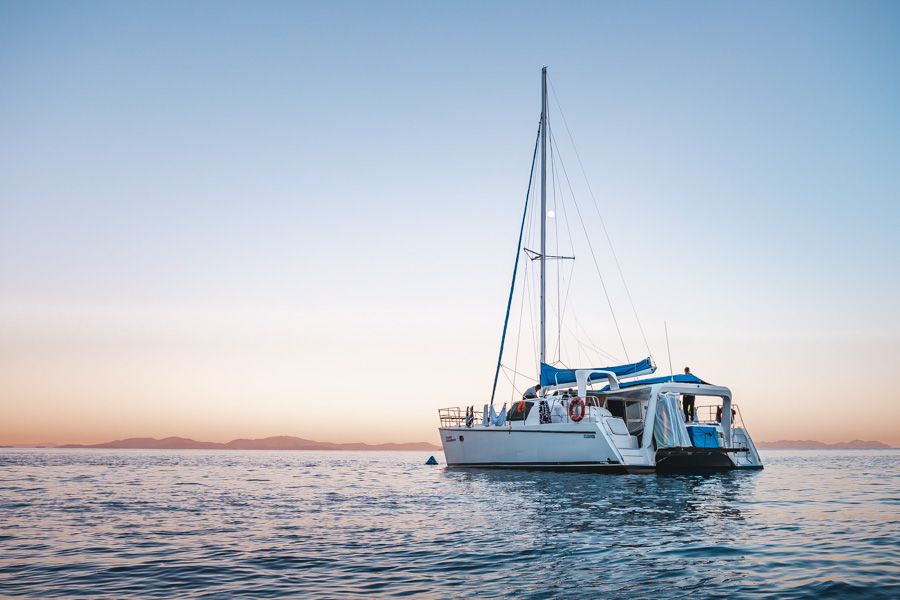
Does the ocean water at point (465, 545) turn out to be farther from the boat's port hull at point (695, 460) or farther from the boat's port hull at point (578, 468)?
the boat's port hull at point (695, 460)

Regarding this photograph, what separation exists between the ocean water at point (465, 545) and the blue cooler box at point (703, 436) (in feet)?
19.4

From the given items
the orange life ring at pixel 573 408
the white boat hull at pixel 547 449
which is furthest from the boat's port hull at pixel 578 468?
the orange life ring at pixel 573 408

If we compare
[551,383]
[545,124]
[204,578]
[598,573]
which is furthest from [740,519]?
[545,124]

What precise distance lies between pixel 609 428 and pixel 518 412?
522 cm

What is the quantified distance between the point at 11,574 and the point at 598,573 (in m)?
7.65

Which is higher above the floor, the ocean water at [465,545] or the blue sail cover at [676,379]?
the blue sail cover at [676,379]

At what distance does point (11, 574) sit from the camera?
866 cm

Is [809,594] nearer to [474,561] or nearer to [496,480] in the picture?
[474,561]

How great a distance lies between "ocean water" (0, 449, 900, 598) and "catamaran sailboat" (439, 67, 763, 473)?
5.60 meters

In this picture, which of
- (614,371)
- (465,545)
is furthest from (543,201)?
(465,545)

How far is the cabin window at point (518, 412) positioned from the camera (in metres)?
29.0

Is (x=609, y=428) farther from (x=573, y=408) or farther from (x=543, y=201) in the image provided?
(x=543, y=201)

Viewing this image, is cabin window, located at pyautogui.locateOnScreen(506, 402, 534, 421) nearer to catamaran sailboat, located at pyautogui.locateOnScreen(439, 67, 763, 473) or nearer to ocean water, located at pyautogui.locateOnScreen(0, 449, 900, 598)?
catamaran sailboat, located at pyautogui.locateOnScreen(439, 67, 763, 473)

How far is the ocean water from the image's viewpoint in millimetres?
7652
